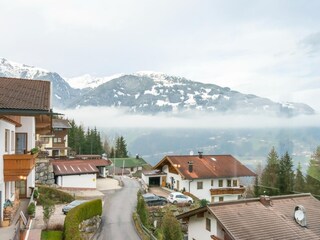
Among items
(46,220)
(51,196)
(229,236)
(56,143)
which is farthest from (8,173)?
(56,143)

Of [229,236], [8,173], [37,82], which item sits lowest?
[229,236]

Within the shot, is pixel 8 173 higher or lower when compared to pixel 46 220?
higher

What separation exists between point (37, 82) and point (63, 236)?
10838 millimetres

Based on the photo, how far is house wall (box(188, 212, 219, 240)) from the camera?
976 inches

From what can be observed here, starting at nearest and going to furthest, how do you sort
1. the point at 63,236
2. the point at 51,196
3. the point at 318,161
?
the point at 63,236, the point at 51,196, the point at 318,161

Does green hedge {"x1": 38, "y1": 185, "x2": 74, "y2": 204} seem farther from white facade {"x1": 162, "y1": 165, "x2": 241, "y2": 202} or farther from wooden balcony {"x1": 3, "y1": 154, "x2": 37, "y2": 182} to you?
white facade {"x1": 162, "y1": 165, "x2": 241, "y2": 202}

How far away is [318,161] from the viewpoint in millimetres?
68750

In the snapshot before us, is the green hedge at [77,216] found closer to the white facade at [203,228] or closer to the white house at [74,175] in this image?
the white facade at [203,228]

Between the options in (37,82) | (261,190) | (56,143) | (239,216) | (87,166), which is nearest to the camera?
(239,216)

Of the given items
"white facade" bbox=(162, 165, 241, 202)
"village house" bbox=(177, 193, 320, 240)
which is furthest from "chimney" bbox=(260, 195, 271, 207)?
"white facade" bbox=(162, 165, 241, 202)

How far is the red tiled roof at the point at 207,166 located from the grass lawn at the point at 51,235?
3141cm

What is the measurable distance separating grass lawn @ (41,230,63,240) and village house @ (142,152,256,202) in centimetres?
3120

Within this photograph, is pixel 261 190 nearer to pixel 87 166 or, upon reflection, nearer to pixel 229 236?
pixel 87 166

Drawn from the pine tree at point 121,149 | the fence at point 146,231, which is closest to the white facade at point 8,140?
the fence at point 146,231
